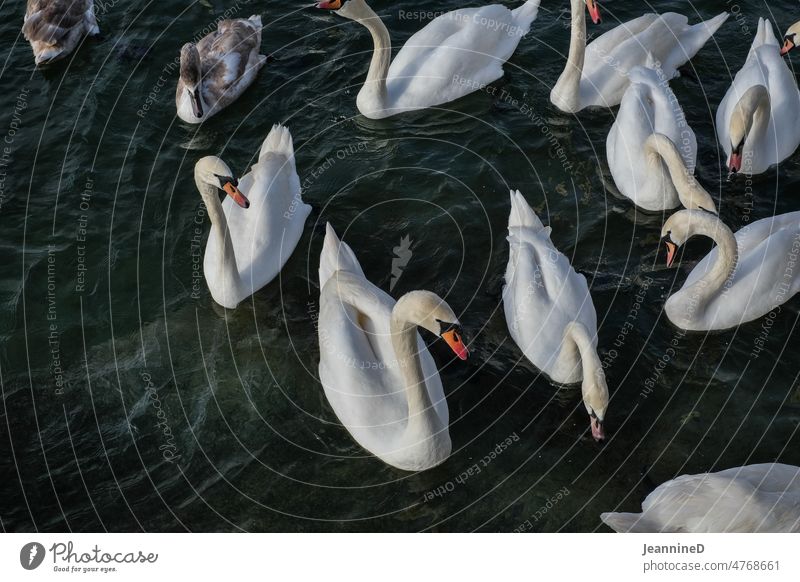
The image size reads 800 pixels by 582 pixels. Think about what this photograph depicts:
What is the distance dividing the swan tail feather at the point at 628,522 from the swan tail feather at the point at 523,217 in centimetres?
354

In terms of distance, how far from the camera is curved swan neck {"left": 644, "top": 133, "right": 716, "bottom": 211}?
11734mm

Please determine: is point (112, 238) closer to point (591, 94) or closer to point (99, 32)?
point (99, 32)

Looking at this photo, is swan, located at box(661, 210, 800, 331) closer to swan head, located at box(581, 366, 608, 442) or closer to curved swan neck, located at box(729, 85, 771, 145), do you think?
curved swan neck, located at box(729, 85, 771, 145)

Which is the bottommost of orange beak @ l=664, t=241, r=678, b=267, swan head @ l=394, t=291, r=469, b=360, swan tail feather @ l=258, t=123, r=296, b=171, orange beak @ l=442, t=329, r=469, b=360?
swan tail feather @ l=258, t=123, r=296, b=171

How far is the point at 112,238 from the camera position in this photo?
13242 millimetres

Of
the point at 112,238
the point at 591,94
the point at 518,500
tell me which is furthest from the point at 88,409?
the point at 591,94

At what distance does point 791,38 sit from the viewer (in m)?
13.9

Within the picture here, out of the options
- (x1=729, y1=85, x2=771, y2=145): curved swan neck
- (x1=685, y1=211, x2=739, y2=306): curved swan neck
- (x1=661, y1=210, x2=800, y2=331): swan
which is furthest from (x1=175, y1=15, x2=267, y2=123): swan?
(x1=685, y1=211, x2=739, y2=306): curved swan neck

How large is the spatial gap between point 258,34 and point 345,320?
6.44m

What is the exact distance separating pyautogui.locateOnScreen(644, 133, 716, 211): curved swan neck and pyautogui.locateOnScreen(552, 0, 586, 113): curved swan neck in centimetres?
192

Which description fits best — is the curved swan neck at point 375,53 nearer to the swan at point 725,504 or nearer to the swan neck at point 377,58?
the swan neck at point 377,58

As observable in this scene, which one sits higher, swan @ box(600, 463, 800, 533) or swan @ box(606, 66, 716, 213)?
swan @ box(606, 66, 716, 213)

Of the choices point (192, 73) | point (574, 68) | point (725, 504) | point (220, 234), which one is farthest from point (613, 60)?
point (725, 504)

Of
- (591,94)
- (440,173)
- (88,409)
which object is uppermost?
(591,94)
